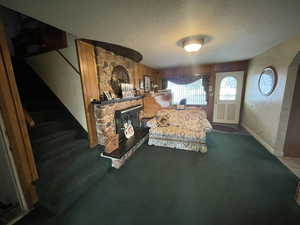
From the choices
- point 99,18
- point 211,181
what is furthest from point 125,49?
point 211,181

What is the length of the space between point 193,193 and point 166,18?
2.43 metres

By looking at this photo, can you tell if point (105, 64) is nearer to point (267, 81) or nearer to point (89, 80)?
point (89, 80)

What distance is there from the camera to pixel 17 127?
1.43m

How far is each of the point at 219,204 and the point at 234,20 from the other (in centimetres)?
249

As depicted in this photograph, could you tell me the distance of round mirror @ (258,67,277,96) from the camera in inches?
106

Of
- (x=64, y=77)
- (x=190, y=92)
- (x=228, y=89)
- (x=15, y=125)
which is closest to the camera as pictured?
(x=15, y=125)

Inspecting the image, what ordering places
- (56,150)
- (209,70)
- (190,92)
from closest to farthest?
(56,150) < (209,70) < (190,92)

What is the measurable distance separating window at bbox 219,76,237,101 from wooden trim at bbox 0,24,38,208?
550 centimetres

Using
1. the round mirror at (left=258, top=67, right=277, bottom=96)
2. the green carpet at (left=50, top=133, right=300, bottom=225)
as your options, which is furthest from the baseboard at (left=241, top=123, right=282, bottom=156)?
the round mirror at (left=258, top=67, right=277, bottom=96)

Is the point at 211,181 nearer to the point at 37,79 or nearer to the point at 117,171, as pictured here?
the point at 117,171

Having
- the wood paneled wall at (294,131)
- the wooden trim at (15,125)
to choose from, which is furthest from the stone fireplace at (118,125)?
the wood paneled wall at (294,131)

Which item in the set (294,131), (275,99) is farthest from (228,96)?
(294,131)

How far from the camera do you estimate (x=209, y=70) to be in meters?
4.74

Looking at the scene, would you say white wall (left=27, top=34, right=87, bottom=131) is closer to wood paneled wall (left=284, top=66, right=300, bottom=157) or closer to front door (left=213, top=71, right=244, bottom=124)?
wood paneled wall (left=284, top=66, right=300, bottom=157)
